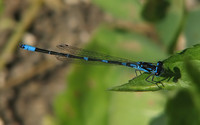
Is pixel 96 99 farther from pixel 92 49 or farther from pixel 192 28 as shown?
pixel 192 28

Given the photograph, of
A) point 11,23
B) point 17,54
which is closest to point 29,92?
point 17,54

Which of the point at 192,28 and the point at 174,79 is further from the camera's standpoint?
the point at 192,28

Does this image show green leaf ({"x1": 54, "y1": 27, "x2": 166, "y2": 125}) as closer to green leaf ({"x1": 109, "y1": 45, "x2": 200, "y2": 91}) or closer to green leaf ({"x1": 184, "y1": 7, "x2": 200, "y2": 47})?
green leaf ({"x1": 184, "y1": 7, "x2": 200, "y2": 47})

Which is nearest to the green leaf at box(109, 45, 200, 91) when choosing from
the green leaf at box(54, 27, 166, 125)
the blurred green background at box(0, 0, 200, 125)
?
the blurred green background at box(0, 0, 200, 125)

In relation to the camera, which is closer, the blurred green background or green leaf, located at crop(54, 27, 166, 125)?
the blurred green background

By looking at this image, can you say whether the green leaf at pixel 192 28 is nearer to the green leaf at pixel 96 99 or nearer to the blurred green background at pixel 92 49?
the blurred green background at pixel 92 49

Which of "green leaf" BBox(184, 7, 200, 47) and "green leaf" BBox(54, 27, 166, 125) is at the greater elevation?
"green leaf" BBox(184, 7, 200, 47)

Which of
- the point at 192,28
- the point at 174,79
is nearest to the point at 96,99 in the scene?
the point at 192,28

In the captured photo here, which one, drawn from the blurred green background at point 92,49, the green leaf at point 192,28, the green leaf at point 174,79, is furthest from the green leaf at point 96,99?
the green leaf at point 174,79

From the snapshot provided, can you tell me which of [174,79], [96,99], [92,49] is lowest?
[174,79]
